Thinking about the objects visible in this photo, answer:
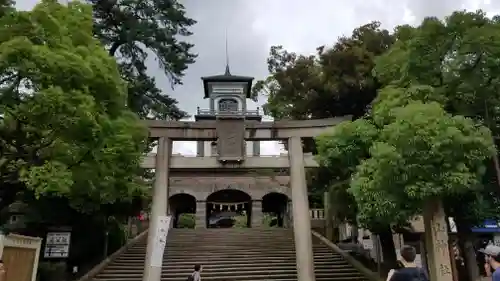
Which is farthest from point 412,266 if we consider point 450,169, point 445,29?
point 445,29

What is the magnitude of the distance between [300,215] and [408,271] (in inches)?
432

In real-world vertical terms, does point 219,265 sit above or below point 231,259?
below

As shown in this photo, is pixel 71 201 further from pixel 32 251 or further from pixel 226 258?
pixel 226 258

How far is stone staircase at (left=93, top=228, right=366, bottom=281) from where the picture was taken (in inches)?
586

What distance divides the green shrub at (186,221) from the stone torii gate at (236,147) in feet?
53.4

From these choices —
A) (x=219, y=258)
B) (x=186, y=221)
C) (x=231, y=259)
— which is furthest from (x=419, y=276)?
(x=186, y=221)

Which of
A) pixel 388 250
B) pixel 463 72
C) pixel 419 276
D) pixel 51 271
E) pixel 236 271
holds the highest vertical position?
pixel 463 72

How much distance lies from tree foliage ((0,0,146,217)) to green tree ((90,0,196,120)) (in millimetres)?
8012

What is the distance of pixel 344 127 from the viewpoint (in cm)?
1298

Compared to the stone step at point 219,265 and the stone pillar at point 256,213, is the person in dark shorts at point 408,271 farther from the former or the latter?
the stone pillar at point 256,213

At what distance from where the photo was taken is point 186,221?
104 feet

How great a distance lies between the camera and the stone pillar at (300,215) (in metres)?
13.9

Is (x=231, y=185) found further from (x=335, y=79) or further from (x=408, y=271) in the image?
(x=408, y=271)

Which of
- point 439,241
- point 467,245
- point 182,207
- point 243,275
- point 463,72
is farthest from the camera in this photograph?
point 182,207
